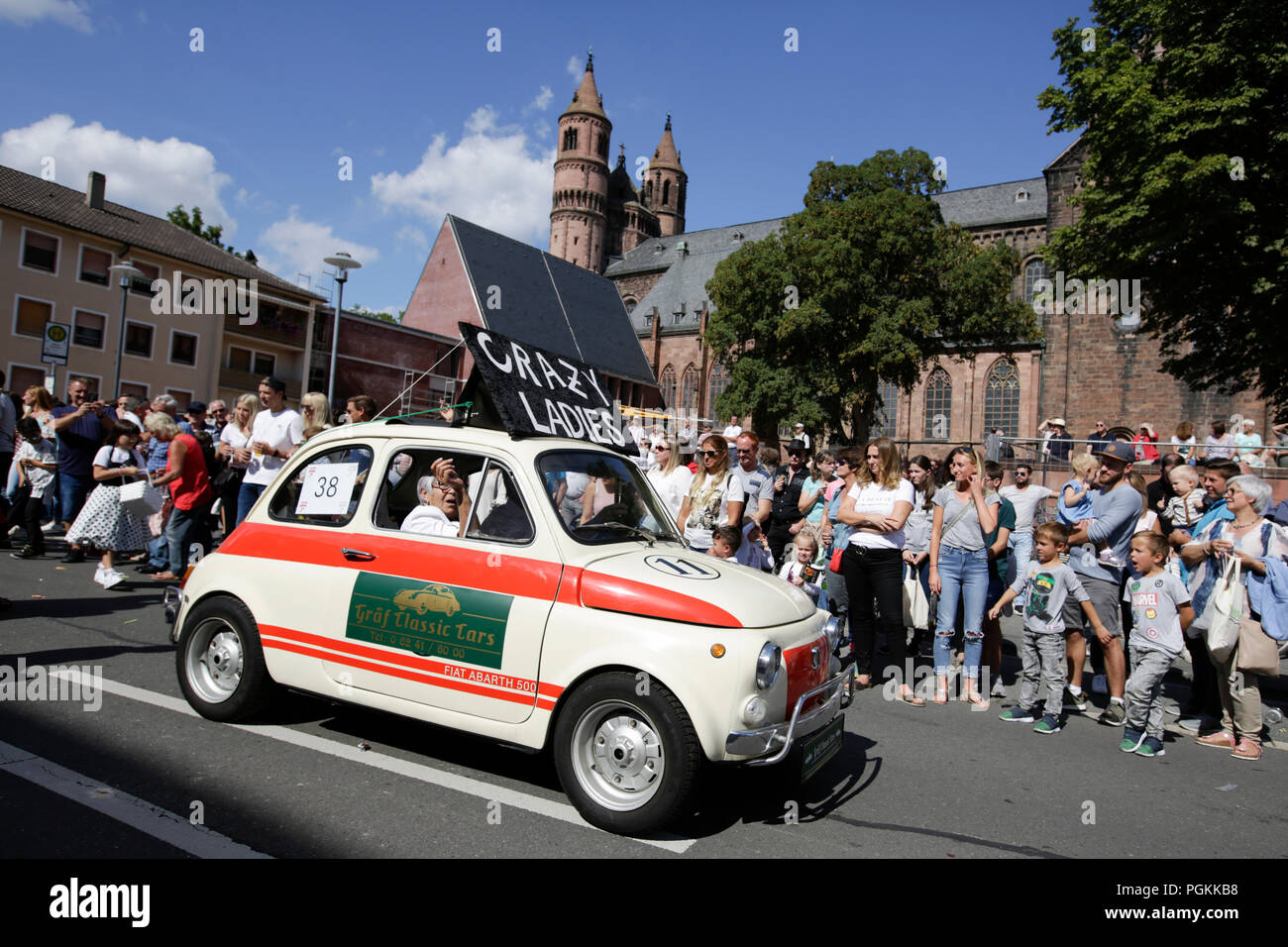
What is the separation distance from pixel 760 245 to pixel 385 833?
126ft

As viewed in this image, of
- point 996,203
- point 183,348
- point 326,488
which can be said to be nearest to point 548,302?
point 183,348

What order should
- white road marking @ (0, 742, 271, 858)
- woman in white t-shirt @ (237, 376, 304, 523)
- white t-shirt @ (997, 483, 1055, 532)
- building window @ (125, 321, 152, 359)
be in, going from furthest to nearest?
building window @ (125, 321, 152, 359) < white t-shirt @ (997, 483, 1055, 532) < woman in white t-shirt @ (237, 376, 304, 523) < white road marking @ (0, 742, 271, 858)

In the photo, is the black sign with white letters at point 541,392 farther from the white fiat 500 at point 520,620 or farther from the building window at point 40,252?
the building window at point 40,252

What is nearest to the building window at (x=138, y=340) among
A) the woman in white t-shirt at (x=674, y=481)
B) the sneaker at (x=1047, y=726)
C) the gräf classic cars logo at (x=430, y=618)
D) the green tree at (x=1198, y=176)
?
the woman in white t-shirt at (x=674, y=481)

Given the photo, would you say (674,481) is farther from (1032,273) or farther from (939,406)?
(1032,273)

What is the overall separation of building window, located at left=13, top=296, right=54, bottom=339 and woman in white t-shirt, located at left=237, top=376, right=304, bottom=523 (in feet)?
121

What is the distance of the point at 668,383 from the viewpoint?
216ft

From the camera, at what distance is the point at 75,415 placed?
10.6m

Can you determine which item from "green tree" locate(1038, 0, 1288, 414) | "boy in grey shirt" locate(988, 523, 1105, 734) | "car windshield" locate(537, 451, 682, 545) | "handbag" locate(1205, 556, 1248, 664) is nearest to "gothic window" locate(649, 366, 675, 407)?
"green tree" locate(1038, 0, 1288, 414)

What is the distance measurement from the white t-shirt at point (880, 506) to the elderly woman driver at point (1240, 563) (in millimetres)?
2266

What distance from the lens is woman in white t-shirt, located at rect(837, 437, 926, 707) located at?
21.5 ft

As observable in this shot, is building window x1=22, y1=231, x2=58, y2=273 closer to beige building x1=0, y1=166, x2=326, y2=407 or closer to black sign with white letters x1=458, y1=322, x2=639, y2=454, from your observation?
beige building x1=0, y1=166, x2=326, y2=407

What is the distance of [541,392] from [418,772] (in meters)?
2.31
